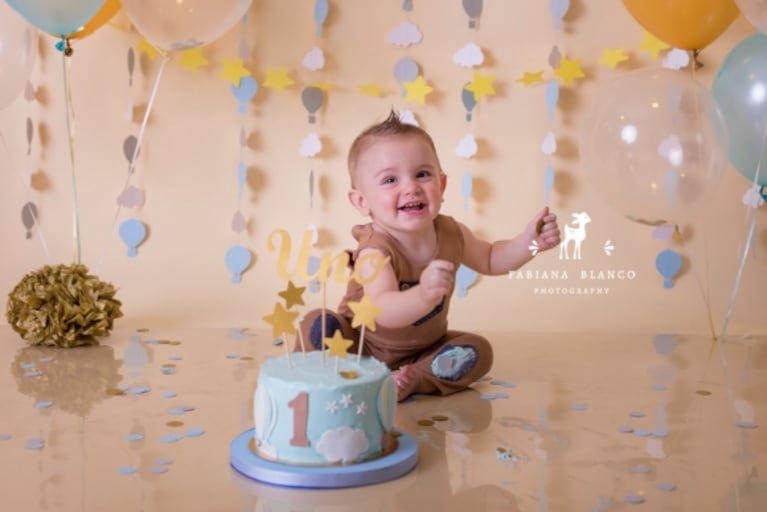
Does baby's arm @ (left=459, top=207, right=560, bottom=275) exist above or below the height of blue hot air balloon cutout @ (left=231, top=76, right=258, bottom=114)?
below

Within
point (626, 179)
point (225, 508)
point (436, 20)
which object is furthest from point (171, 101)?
point (225, 508)

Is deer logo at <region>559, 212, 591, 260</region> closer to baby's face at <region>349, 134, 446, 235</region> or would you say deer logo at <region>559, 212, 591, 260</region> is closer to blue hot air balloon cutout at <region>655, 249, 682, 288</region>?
blue hot air balloon cutout at <region>655, 249, 682, 288</region>

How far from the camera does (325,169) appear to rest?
9.42 ft

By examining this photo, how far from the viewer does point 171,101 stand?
9.40 feet

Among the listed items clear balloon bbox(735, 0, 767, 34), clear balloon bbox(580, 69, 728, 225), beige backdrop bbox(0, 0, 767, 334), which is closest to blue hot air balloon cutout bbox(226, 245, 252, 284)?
beige backdrop bbox(0, 0, 767, 334)

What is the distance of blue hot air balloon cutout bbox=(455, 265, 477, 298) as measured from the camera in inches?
112

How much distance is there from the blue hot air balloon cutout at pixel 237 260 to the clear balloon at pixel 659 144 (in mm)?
1033

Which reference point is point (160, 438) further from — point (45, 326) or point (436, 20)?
point (436, 20)

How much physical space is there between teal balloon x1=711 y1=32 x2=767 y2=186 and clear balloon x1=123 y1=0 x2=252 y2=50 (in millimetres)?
1117

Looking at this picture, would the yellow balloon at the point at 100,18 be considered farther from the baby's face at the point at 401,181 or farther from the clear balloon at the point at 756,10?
the clear balloon at the point at 756,10

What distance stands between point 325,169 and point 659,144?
981mm

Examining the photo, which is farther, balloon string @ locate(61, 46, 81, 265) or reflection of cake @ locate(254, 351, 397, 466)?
balloon string @ locate(61, 46, 81, 265)

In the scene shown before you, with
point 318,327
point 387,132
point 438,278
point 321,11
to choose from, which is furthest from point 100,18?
point 438,278

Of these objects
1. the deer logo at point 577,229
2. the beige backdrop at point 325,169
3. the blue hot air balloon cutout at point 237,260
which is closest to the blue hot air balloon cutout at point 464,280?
the beige backdrop at point 325,169
